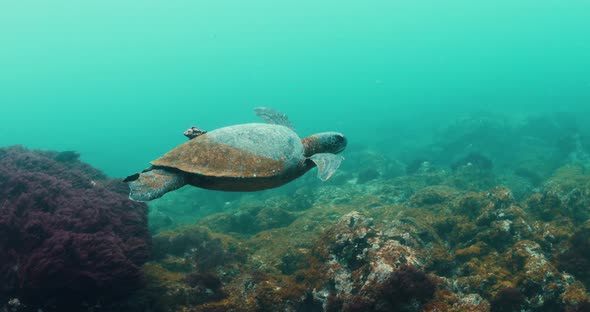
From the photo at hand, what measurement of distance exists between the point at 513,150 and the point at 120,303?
3645 centimetres

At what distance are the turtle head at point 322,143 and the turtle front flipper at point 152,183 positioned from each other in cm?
329

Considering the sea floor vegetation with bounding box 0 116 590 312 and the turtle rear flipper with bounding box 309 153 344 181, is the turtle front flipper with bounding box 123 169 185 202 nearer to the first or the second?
the sea floor vegetation with bounding box 0 116 590 312

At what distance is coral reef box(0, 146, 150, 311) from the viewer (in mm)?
4820

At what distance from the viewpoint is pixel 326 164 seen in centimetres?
651

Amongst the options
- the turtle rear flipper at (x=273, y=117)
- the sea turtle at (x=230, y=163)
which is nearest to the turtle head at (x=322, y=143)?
the sea turtle at (x=230, y=163)

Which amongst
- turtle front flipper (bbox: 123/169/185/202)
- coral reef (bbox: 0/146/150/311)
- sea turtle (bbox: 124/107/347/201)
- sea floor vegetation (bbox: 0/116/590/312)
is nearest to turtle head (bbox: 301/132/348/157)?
sea turtle (bbox: 124/107/347/201)

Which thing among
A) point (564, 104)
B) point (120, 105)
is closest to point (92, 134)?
point (120, 105)

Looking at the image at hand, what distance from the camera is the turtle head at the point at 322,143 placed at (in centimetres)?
773

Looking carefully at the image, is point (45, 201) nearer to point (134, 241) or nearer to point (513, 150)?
point (134, 241)

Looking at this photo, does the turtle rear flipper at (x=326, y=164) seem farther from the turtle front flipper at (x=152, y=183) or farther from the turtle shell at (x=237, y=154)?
the turtle front flipper at (x=152, y=183)

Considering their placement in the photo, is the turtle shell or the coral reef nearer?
the coral reef

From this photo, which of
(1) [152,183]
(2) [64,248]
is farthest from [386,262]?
(2) [64,248]

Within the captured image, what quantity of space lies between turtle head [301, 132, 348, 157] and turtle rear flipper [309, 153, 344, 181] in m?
0.82

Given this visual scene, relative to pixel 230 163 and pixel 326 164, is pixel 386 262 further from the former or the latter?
pixel 230 163
